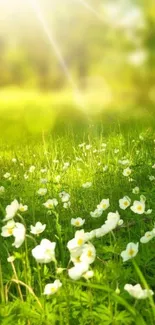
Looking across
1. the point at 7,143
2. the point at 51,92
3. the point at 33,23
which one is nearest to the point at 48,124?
the point at 7,143

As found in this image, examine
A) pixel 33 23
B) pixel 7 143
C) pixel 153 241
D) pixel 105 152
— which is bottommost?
pixel 153 241

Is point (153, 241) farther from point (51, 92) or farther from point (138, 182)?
point (51, 92)

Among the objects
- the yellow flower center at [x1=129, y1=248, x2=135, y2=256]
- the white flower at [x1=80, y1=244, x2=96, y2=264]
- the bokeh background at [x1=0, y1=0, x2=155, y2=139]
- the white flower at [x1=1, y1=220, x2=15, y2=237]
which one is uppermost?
the bokeh background at [x1=0, y1=0, x2=155, y2=139]

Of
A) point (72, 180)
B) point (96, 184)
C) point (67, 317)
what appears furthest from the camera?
point (72, 180)

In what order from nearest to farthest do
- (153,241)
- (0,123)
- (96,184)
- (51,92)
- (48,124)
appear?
(153,241) → (96,184) → (48,124) → (0,123) → (51,92)

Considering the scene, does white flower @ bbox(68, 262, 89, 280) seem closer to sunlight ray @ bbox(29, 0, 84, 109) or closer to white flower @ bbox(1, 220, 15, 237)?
white flower @ bbox(1, 220, 15, 237)

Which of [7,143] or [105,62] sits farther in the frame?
[105,62]

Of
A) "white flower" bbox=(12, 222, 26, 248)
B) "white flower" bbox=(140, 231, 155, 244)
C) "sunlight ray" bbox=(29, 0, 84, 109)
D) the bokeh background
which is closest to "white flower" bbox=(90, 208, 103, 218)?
"white flower" bbox=(140, 231, 155, 244)
